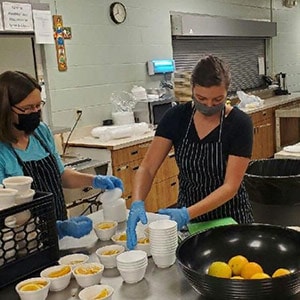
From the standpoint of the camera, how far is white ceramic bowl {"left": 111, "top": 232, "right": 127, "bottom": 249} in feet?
5.76

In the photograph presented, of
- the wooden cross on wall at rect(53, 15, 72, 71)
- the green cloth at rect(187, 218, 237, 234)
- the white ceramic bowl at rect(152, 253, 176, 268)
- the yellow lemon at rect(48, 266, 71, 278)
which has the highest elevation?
the wooden cross on wall at rect(53, 15, 72, 71)

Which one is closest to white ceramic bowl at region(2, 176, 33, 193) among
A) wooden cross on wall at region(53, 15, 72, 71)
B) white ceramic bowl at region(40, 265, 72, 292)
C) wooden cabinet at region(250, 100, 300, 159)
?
white ceramic bowl at region(40, 265, 72, 292)

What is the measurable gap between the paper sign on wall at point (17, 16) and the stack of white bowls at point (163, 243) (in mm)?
2948

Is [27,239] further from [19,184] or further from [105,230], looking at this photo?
[105,230]

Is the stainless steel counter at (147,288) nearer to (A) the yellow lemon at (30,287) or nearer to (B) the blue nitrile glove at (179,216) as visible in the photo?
(A) the yellow lemon at (30,287)

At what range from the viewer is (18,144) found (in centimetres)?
217

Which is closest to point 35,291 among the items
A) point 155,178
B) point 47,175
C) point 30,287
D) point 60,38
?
point 30,287

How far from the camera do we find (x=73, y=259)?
1.64 metres

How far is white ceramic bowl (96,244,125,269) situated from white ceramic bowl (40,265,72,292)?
129 millimetres

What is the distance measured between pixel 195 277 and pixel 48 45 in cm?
358

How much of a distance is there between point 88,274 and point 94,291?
0.10 metres

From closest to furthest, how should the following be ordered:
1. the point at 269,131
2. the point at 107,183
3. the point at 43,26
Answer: the point at 107,183 < the point at 43,26 < the point at 269,131

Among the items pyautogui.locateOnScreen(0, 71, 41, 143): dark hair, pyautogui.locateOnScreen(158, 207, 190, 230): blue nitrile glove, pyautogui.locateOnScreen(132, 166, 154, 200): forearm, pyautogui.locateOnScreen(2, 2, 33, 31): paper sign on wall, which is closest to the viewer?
pyautogui.locateOnScreen(158, 207, 190, 230): blue nitrile glove

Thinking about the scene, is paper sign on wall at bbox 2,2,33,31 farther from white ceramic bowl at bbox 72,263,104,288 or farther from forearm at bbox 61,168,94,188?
white ceramic bowl at bbox 72,263,104,288
